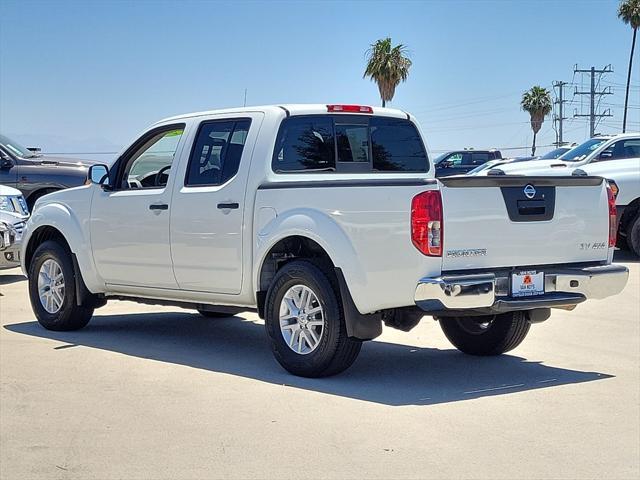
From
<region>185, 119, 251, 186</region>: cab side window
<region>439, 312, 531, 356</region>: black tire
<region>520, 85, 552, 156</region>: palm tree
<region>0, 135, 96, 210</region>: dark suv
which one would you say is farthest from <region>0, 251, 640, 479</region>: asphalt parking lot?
<region>520, 85, 552, 156</region>: palm tree

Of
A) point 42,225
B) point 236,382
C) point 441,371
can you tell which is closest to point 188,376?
point 236,382

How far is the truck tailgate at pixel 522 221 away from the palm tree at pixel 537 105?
8479cm

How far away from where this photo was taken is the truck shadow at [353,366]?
714cm

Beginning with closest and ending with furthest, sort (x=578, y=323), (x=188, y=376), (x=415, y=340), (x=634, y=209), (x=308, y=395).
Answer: (x=308, y=395) < (x=188, y=376) < (x=415, y=340) < (x=578, y=323) < (x=634, y=209)

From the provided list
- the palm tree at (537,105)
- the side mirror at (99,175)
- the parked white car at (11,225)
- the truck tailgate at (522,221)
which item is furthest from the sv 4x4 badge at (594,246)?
the palm tree at (537,105)

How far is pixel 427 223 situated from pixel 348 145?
5.43ft

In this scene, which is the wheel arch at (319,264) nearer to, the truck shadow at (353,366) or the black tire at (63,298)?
the truck shadow at (353,366)

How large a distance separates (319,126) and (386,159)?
2.35 ft

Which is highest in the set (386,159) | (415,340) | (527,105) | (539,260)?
(527,105)

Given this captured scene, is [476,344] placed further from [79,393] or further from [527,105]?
[527,105]

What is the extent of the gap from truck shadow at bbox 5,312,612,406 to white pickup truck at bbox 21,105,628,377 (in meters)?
0.22

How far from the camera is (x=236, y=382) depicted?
289 inches

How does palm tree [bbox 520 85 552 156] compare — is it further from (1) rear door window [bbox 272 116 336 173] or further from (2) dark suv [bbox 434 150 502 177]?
(1) rear door window [bbox 272 116 336 173]

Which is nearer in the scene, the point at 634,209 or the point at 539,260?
the point at 539,260
